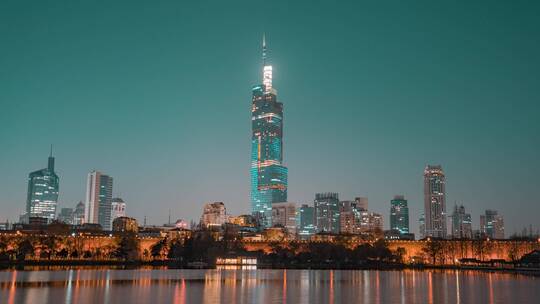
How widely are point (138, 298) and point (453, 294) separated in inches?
1152

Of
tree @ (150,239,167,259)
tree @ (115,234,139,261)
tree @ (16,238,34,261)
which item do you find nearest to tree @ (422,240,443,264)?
tree @ (150,239,167,259)

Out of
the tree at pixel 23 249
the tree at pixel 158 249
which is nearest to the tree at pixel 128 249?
the tree at pixel 158 249

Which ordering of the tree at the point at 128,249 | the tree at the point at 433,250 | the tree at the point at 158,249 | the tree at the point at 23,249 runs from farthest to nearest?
the tree at the point at 158,249, the tree at the point at 128,249, the tree at the point at 433,250, the tree at the point at 23,249

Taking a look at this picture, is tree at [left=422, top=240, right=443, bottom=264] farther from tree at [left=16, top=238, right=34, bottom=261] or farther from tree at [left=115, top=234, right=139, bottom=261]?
tree at [left=16, top=238, right=34, bottom=261]

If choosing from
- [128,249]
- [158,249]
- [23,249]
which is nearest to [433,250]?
[158,249]

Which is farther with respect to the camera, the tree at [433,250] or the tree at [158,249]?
the tree at [158,249]

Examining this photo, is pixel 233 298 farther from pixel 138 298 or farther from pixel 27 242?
pixel 27 242

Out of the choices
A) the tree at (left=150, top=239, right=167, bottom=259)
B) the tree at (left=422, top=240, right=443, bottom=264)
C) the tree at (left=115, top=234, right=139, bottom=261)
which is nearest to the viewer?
the tree at (left=422, top=240, right=443, bottom=264)

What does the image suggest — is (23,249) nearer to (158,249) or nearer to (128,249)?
(128,249)

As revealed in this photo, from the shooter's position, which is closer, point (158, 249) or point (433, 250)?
point (433, 250)

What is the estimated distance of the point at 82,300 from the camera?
1732 inches

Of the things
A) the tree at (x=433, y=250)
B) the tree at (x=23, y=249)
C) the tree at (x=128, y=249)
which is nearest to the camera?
the tree at (x=23, y=249)

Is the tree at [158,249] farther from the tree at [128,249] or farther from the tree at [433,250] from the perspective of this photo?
the tree at [433,250]

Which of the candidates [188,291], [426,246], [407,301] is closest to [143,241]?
[426,246]
